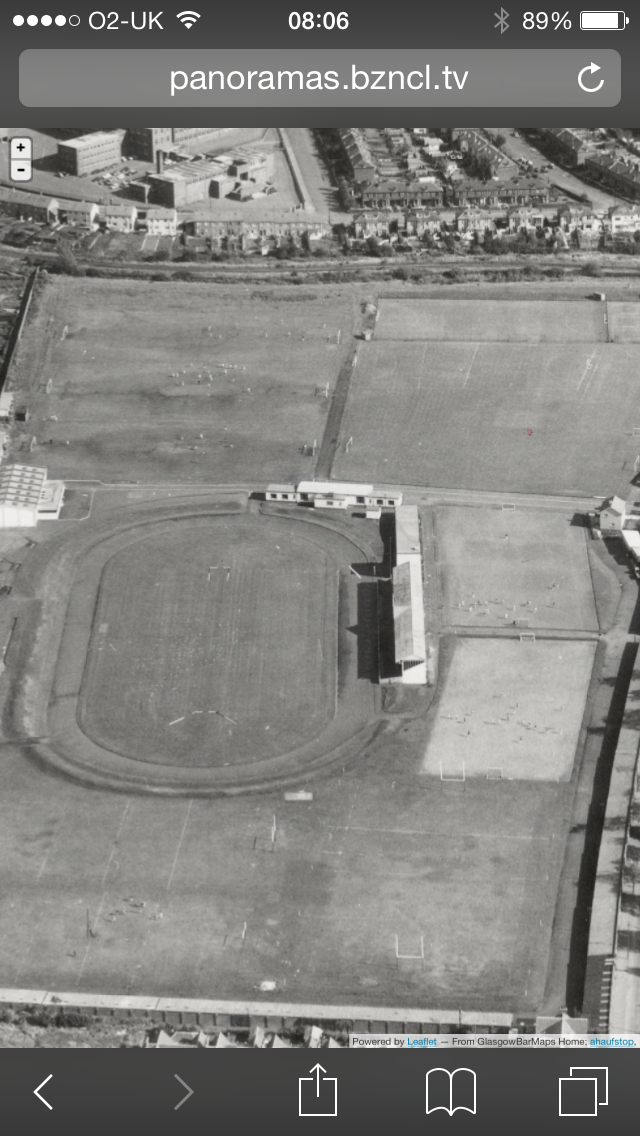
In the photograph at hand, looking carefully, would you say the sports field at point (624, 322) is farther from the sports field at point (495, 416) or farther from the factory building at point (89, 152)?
the factory building at point (89, 152)

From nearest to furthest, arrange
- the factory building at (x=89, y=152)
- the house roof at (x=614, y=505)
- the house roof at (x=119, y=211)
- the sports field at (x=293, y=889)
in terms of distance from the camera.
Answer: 1. the sports field at (x=293, y=889)
2. the house roof at (x=614, y=505)
3. the house roof at (x=119, y=211)
4. the factory building at (x=89, y=152)

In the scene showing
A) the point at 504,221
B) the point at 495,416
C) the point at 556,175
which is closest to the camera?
the point at 495,416

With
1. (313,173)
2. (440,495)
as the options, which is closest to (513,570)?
(440,495)

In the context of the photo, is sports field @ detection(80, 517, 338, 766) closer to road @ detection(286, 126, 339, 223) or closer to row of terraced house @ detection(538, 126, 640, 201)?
road @ detection(286, 126, 339, 223)

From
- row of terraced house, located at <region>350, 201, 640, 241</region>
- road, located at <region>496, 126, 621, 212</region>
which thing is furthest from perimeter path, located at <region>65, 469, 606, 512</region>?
road, located at <region>496, 126, 621, 212</region>

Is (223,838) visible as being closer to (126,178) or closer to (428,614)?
A: (428,614)

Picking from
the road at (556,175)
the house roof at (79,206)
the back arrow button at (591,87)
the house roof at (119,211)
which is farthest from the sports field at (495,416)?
the back arrow button at (591,87)

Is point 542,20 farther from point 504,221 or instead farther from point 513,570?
point 504,221
